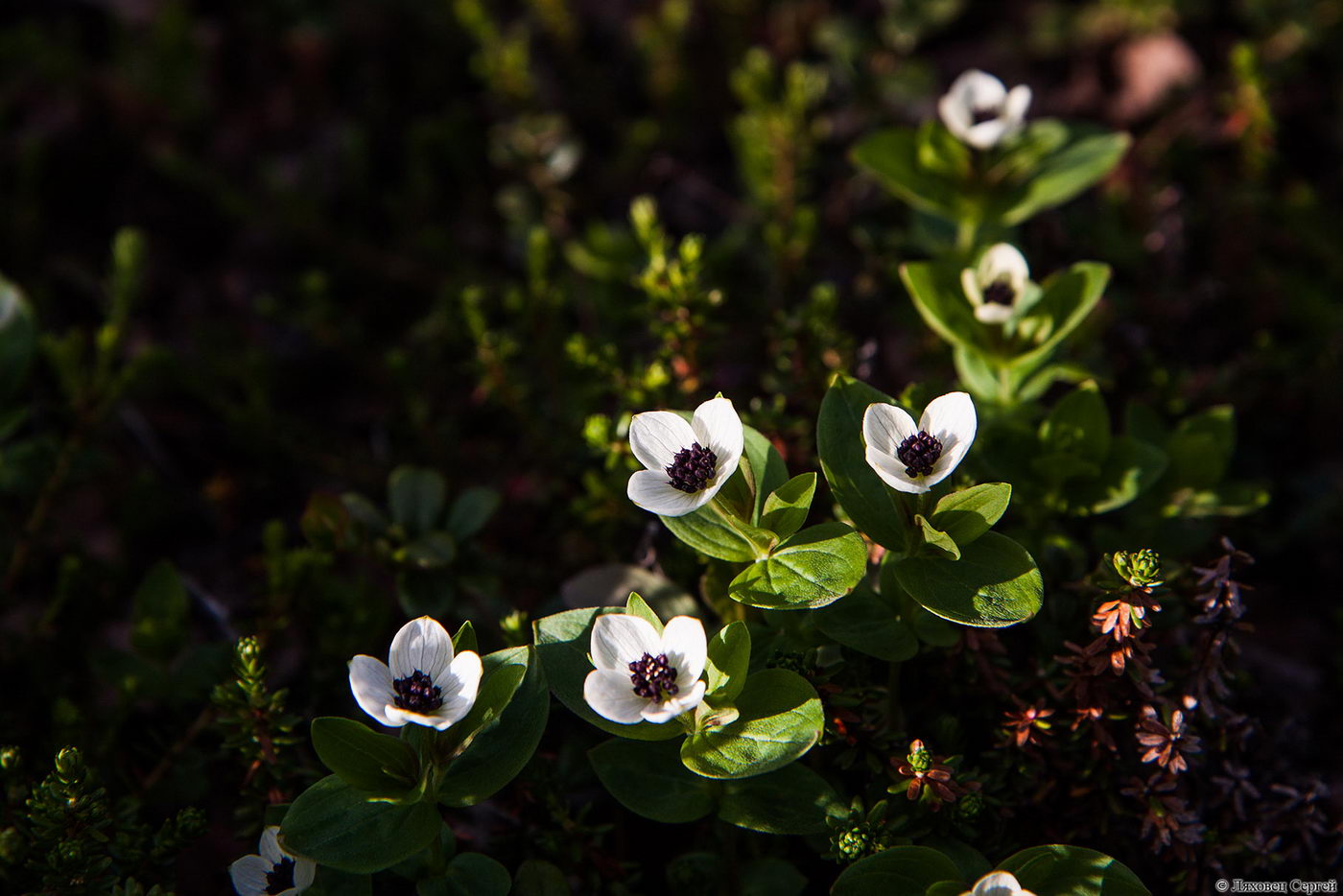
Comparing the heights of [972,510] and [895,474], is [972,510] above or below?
below

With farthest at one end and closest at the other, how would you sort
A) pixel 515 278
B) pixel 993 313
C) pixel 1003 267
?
pixel 515 278 < pixel 1003 267 < pixel 993 313

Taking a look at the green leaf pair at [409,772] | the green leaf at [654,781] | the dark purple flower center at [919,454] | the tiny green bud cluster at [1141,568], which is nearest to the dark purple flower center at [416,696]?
the green leaf pair at [409,772]

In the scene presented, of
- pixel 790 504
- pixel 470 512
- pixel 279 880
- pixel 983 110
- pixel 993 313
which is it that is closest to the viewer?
pixel 279 880

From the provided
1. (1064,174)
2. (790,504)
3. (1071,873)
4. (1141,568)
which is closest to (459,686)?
(790,504)

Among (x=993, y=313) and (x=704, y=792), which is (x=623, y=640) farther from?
(x=993, y=313)

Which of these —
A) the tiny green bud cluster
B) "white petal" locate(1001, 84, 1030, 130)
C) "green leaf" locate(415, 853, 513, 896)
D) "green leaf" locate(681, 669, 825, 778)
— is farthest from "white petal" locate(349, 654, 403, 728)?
"white petal" locate(1001, 84, 1030, 130)

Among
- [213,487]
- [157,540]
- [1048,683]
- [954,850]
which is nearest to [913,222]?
[1048,683]

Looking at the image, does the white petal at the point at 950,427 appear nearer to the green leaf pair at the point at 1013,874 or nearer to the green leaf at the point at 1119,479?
the green leaf at the point at 1119,479
